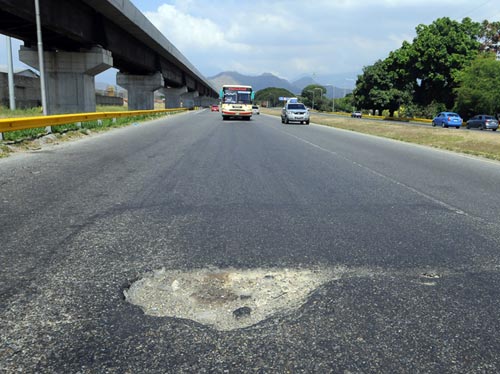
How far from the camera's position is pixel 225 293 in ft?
10.6

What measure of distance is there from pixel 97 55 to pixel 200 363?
26588mm

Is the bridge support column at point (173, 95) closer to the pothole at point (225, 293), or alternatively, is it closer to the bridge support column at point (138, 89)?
the bridge support column at point (138, 89)

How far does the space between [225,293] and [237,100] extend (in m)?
32.4

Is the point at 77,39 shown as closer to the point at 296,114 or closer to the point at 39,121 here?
the point at 39,121

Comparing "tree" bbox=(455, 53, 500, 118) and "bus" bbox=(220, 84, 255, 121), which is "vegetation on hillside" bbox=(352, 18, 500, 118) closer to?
"tree" bbox=(455, 53, 500, 118)


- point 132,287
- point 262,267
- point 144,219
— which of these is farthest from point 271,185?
point 132,287

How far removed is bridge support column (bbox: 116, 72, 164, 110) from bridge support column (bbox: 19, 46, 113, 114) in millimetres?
18128

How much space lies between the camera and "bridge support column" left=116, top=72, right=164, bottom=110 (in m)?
45.1

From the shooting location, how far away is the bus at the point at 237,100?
3412 cm

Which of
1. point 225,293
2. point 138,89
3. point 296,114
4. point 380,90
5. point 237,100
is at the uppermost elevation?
point 380,90

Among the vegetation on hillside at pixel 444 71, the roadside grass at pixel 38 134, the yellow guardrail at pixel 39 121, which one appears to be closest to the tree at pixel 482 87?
the vegetation on hillside at pixel 444 71

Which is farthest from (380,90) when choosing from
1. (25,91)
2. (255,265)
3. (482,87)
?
(255,265)

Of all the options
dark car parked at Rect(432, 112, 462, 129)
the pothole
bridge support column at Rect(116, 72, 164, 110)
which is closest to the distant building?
bridge support column at Rect(116, 72, 164, 110)

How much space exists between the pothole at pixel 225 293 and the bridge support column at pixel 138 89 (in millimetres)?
43795
